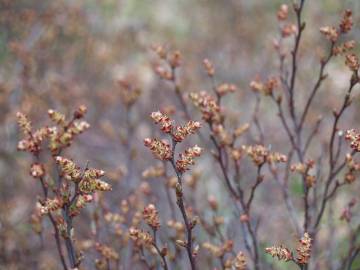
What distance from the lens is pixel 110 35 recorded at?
616 cm

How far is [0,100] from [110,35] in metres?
2.42

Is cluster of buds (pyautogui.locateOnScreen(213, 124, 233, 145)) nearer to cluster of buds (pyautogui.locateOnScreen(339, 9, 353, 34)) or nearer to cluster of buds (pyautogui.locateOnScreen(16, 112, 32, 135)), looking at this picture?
cluster of buds (pyautogui.locateOnScreen(339, 9, 353, 34))

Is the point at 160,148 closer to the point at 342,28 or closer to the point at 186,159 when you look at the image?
the point at 186,159

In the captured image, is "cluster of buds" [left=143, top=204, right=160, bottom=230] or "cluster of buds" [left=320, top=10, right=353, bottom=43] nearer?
"cluster of buds" [left=143, top=204, right=160, bottom=230]

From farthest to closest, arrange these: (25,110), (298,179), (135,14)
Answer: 1. (135,14)
2. (25,110)
3. (298,179)

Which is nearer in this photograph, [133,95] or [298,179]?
[133,95]

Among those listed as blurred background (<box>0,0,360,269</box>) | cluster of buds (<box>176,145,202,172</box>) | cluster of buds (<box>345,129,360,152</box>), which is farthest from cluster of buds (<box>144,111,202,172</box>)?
blurred background (<box>0,0,360,269</box>)

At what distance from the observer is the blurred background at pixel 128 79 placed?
156 inches

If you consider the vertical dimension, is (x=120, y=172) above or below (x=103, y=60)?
below

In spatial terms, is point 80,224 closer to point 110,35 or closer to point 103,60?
point 103,60

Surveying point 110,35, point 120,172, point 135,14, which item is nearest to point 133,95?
point 120,172

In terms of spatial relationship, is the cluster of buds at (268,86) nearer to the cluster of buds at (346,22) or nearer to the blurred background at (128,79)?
the cluster of buds at (346,22)

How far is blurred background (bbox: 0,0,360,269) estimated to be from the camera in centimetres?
396

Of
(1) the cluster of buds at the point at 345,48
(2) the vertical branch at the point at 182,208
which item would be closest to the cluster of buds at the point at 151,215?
(2) the vertical branch at the point at 182,208
